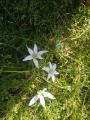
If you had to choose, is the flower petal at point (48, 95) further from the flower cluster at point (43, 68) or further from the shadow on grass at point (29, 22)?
the shadow on grass at point (29, 22)

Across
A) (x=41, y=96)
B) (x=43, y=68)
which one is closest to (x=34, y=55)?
(x=43, y=68)

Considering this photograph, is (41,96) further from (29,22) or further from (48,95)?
(29,22)

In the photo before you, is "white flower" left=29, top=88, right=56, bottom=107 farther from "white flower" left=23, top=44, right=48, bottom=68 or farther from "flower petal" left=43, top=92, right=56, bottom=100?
"white flower" left=23, top=44, right=48, bottom=68

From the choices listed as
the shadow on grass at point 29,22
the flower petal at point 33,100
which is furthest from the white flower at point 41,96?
the shadow on grass at point 29,22

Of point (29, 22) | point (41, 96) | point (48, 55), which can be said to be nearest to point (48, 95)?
point (41, 96)

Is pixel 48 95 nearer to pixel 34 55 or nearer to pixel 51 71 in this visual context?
pixel 51 71

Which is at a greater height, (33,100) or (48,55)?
(48,55)

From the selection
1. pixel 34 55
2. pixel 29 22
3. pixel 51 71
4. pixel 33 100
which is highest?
pixel 29 22

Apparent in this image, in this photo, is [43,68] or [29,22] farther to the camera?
[29,22]
